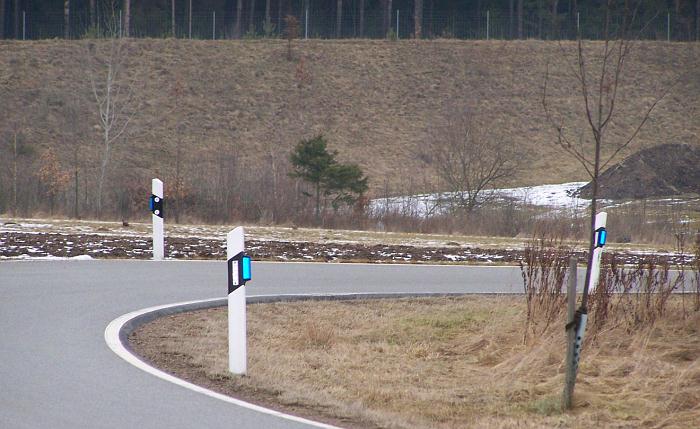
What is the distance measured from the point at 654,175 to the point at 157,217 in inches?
1261

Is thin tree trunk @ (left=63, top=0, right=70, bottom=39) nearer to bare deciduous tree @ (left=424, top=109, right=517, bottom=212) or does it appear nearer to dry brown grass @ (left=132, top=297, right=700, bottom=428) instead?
bare deciduous tree @ (left=424, top=109, right=517, bottom=212)

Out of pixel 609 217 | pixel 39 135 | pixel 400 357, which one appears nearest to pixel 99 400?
pixel 400 357

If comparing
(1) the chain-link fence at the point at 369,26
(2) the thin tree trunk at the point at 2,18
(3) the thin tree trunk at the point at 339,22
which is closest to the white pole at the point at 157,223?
(1) the chain-link fence at the point at 369,26

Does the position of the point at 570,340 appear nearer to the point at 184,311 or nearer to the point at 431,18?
the point at 184,311

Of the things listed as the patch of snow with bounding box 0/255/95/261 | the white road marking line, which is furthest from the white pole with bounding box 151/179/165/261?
the white road marking line

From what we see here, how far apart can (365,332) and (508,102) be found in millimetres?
47649

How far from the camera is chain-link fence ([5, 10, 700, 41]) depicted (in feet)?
213

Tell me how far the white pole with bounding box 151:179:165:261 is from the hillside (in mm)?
26784

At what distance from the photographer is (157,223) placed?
656 inches

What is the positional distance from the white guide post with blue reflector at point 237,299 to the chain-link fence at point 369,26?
55.9m

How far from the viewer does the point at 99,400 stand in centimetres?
695

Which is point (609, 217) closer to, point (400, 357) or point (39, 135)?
point (400, 357)

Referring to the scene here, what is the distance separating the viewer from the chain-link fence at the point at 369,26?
6488cm

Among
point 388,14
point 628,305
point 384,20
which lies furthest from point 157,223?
point 384,20
